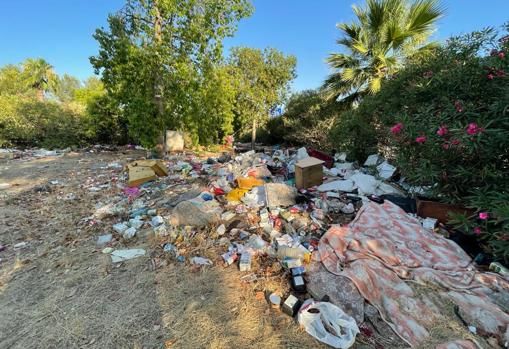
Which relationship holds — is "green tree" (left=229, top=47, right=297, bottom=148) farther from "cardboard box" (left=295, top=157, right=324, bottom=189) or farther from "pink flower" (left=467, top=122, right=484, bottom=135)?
"pink flower" (left=467, top=122, right=484, bottom=135)

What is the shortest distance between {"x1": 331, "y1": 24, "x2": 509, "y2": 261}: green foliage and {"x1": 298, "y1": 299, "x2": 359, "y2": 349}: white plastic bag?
133cm

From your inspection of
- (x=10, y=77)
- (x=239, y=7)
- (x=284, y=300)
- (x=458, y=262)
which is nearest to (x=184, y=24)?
(x=239, y=7)

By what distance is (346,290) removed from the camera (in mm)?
1699

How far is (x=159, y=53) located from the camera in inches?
208

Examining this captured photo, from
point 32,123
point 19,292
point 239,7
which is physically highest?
point 239,7

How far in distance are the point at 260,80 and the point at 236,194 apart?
8138 millimetres

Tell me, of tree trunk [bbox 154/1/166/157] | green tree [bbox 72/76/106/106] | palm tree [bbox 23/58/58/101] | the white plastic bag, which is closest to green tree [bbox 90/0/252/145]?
tree trunk [bbox 154/1/166/157]

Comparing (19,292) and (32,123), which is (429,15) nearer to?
(19,292)

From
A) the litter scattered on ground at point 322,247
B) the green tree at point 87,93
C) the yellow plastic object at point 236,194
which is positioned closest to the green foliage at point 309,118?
the litter scattered on ground at point 322,247

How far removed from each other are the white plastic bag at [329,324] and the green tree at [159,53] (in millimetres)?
5360

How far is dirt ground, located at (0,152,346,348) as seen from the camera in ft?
4.81

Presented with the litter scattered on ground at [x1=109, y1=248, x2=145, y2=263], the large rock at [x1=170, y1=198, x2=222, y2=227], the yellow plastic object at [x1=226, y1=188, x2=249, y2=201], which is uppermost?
the yellow plastic object at [x1=226, y1=188, x2=249, y2=201]

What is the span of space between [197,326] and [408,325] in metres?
1.33

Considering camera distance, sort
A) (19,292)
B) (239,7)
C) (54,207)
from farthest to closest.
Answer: (239,7)
(54,207)
(19,292)
